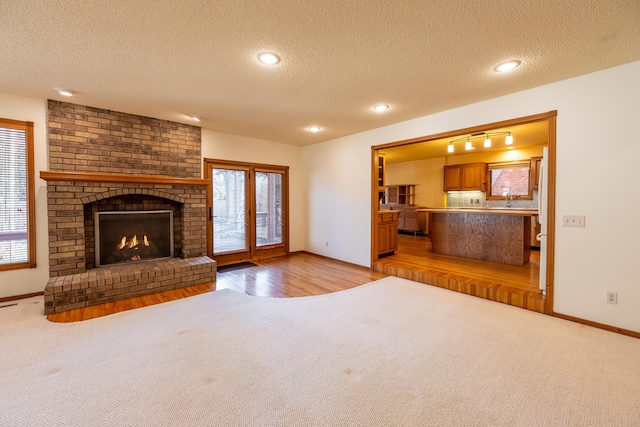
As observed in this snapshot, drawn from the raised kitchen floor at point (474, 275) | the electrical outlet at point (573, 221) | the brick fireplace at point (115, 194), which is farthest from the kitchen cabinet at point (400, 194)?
the brick fireplace at point (115, 194)

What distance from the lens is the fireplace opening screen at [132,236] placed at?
4.04m

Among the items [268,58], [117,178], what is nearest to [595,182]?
[268,58]

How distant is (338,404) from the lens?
1.73 metres

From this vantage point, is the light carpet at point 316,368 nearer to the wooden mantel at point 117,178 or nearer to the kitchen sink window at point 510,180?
the wooden mantel at point 117,178

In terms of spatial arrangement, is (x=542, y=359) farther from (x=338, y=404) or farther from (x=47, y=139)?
(x=47, y=139)

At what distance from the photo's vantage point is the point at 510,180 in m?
7.03

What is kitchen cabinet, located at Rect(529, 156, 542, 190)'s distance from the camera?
255 inches

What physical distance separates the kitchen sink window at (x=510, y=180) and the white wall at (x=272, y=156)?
5137 millimetres

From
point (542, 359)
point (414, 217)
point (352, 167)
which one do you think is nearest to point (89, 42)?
point (352, 167)

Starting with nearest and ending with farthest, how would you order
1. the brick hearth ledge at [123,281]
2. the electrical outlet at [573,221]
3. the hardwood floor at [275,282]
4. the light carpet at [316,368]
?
the light carpet at [316,368] → the electrical outlet at [573,221] → the brick hearth ledge at [123,281] → the hardwood floor at [275,282]

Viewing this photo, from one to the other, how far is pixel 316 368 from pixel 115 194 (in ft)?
12.2

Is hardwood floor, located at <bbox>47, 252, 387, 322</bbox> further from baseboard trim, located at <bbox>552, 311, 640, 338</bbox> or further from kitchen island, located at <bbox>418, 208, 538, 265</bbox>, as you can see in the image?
baseboard trim, located at <bbox>552, 311, 640, 338</bbox>

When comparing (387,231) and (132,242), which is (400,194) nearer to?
(387,231)

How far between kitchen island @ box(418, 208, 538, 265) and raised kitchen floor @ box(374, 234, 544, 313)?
0.21m
